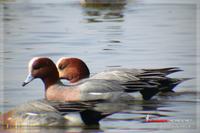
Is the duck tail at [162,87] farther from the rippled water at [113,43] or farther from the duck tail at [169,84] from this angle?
the rippled water at [113,43]

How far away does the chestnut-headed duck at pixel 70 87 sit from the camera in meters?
9.73

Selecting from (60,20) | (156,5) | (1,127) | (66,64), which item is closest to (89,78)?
(66,64)

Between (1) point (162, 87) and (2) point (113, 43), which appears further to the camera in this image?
(2) point (113, 43)

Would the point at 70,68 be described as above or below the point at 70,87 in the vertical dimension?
above

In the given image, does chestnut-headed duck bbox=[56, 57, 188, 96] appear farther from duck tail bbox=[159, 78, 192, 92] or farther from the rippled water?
the rippled water

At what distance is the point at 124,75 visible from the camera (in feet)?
33.8

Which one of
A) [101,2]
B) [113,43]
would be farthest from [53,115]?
[101,2]

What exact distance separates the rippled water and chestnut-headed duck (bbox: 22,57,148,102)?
0.83ft

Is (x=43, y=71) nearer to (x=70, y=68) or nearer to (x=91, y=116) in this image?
(x=70, y=68)

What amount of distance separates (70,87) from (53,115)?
1382mm

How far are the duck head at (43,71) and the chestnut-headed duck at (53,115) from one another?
3.66 feet

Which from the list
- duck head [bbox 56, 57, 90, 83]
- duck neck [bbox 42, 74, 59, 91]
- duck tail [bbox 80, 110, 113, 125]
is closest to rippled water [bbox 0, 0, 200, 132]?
→ duck tail [bbox 80, 110, 113, 125]

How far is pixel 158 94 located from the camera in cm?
1027

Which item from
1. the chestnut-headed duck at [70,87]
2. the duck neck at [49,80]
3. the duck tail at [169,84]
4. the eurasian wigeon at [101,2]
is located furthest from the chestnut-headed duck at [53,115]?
the eurasian wigeon at [101,2]
